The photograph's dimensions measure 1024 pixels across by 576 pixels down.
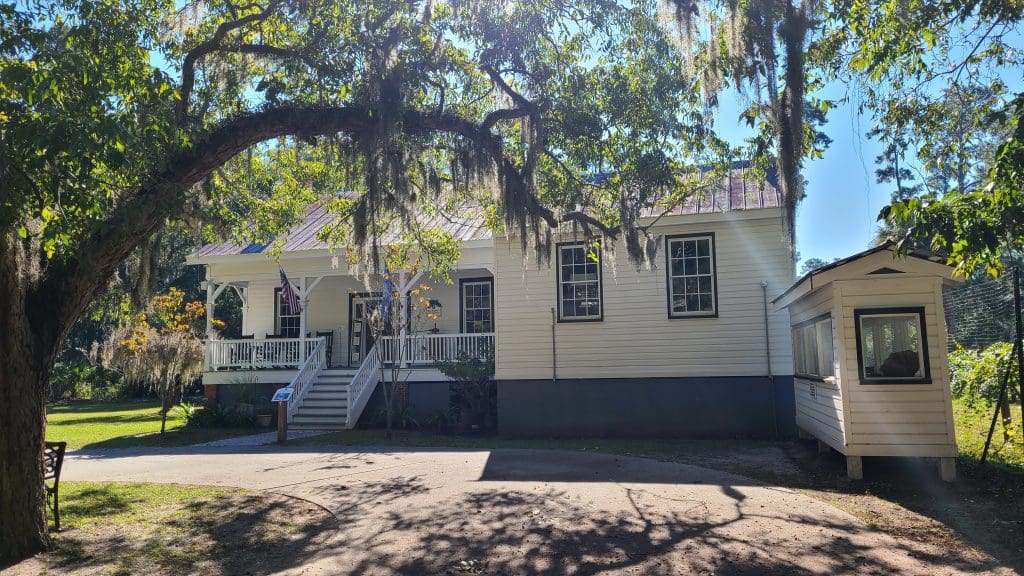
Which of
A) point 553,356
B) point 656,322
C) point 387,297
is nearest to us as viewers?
point 656,322

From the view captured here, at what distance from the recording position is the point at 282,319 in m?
20.0

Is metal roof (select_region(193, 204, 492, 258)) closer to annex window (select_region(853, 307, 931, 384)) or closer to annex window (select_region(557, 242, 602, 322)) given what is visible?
annex window (select_region(557, 242, 602, 322))

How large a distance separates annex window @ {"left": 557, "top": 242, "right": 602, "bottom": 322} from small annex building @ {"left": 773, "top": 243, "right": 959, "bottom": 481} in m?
5.34

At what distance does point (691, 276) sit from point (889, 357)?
5.05 m

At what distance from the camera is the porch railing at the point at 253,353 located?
17.3 meters

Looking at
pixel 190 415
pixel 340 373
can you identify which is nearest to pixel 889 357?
pixel 340 373

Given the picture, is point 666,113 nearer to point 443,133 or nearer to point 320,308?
A: point 443,133

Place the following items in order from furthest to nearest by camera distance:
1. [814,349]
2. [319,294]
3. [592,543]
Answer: [319,294] < [814,349] < [592,543]

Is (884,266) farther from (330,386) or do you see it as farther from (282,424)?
(330,386)

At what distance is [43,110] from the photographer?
5496 millimetres

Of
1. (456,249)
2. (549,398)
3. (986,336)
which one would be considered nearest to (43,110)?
(456,249)

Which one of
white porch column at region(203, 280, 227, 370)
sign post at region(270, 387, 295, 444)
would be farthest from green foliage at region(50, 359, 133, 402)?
sign post at region(270, 387, 295, 444)

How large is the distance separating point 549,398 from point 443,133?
628cm

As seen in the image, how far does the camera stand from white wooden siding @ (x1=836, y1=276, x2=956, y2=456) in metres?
8.23
